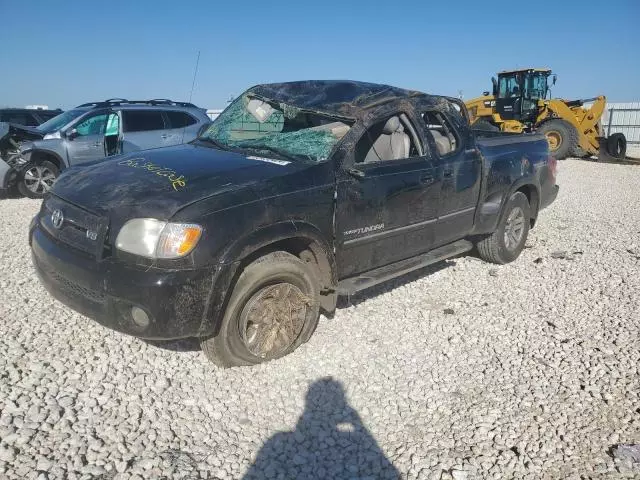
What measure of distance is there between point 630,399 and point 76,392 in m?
3.47

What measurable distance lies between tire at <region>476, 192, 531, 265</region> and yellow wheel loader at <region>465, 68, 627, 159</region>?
10.8m

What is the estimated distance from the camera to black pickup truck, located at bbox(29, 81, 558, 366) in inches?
108

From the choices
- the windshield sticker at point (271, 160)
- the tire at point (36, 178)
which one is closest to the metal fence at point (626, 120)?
the tire at point (36, 178)

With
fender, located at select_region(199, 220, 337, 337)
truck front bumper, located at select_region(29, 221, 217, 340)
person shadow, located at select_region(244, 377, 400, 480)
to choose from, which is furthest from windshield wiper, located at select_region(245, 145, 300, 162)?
person shadow, located at select_region(244, 377, 400, 480)

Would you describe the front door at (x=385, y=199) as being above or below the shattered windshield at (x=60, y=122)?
below

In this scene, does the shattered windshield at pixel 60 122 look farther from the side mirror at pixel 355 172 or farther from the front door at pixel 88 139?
the side mirror at pixel 355 172

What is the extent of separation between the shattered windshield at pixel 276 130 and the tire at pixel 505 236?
2603 mm

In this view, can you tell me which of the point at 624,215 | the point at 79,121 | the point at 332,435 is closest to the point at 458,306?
the point at 332,435

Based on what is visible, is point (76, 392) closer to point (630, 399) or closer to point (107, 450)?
point (107, 450)

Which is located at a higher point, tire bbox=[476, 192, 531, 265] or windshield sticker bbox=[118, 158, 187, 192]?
windshield sticker bbox=[118, 158, 187, 192]

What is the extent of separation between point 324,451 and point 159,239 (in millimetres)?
1471

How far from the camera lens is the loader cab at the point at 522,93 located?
16.6 metres

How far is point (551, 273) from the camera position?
5.43 metres

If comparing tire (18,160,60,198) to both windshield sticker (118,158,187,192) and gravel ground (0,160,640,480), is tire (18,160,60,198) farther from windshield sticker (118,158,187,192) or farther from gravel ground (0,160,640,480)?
windshield sticker (118,158,187,192)
